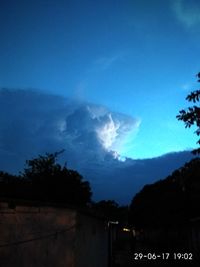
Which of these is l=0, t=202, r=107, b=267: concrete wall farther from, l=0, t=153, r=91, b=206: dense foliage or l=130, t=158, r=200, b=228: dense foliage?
l=0, t=153, r=91, b=206: dense foliage

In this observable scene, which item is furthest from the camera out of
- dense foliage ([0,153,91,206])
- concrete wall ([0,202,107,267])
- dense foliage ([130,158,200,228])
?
dense foliage ([0,153,91,206])

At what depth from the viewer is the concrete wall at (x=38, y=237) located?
1120cm

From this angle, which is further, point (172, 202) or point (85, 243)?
point (172, 202)

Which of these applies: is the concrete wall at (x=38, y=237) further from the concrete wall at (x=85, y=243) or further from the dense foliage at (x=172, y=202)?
the dense foliage at (x=172, y=202)

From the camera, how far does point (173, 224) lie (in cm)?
5481

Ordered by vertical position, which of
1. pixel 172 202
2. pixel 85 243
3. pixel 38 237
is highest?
pixel 172 202

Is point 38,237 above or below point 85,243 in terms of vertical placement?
above

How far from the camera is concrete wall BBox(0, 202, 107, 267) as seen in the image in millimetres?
11203

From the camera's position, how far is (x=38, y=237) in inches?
473

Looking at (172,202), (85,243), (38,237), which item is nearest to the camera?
(38,237)

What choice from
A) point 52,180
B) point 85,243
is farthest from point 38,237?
point 52,180

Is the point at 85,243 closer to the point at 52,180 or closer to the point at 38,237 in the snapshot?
the point at 38,237

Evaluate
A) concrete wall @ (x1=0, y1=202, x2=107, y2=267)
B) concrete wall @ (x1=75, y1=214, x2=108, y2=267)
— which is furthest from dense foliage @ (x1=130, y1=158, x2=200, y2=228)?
concrete wall @ (x1=0, y1=202, x2=107, y2=267)

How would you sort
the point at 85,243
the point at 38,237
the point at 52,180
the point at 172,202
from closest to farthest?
the point at 38,237 → the point at 85,243 → the point at 52,180 → the point at 172,202
